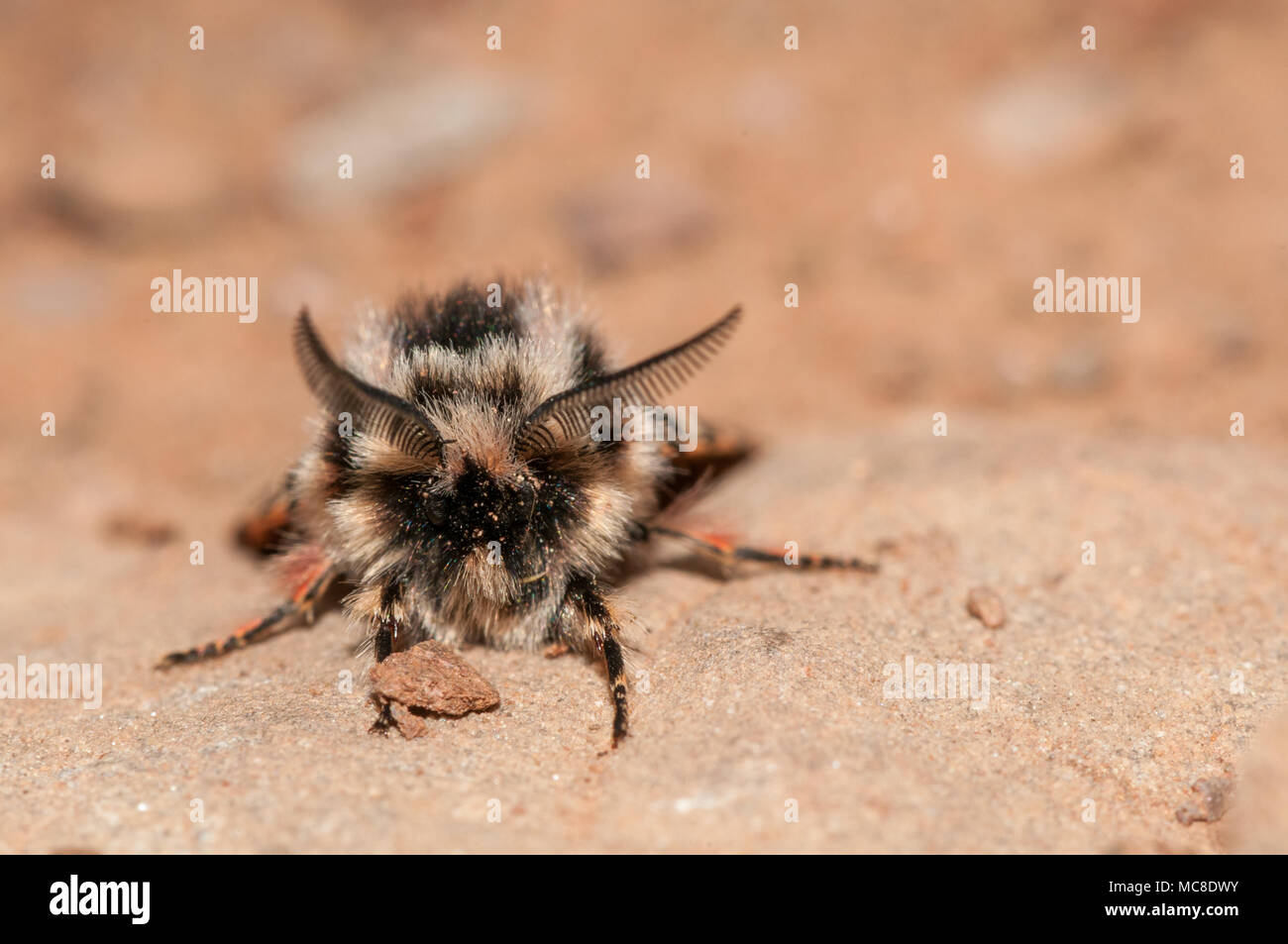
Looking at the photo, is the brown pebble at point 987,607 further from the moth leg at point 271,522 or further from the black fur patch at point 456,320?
the moth leg at point 271,522

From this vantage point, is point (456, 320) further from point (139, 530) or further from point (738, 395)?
point (738, 395)

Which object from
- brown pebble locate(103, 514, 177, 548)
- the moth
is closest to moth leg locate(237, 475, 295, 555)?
the moth

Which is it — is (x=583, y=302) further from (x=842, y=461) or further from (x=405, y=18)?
(x=405, y=18)

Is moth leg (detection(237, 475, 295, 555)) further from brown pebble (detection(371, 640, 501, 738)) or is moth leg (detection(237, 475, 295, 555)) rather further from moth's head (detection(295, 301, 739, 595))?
brown pebble (detection(371, 640, 501, 738))

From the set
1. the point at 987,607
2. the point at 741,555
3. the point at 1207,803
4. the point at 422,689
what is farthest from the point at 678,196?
the point at 1207,803

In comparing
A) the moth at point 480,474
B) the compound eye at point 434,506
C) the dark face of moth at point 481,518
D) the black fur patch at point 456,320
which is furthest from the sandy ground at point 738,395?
the black fur patch at point 456,320

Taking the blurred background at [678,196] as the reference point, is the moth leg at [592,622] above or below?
below

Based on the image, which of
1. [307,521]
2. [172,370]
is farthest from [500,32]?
[307,521]
